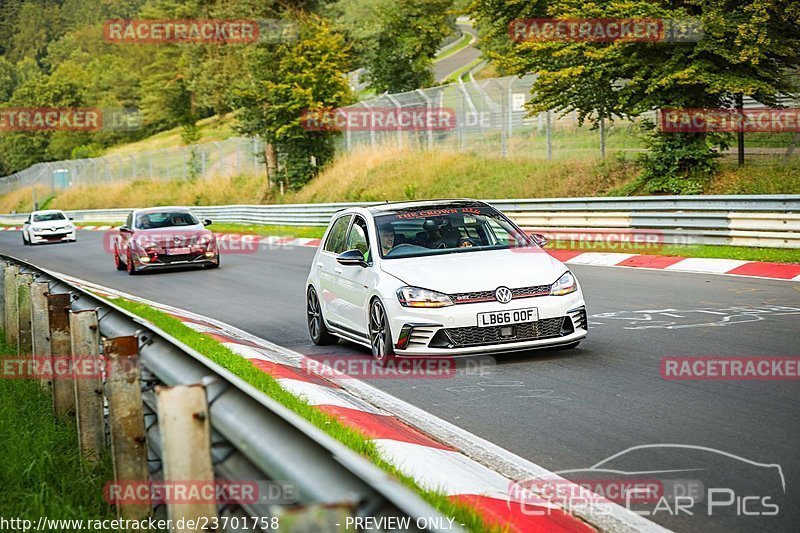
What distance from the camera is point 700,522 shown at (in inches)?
193

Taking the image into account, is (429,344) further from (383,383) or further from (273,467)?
(273,467)

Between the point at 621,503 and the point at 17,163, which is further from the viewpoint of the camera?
the point at 17,163

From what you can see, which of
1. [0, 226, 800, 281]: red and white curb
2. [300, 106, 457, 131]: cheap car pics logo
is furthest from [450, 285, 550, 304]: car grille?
[300, 106, 457, 131]: cheap car pics logo

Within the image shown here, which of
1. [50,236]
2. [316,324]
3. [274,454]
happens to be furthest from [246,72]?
[274,454]

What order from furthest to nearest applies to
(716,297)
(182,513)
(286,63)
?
1. (286,63)
2. (716,297)
3. (182,513)

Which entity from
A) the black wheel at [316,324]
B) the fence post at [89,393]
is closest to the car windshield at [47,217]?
the black wheel at [316,324]

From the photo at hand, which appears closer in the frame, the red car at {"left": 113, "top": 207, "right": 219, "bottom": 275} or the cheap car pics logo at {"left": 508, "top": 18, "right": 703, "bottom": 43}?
the cheap car pics logo at {"left": 508, "top": 18, "right": 703, "bottom": 43}

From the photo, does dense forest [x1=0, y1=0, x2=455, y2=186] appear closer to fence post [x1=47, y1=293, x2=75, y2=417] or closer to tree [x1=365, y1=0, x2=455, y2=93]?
tree [x1=365, y1=0, x2=455, y2=93]

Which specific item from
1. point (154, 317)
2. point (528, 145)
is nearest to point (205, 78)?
point (528, 145)

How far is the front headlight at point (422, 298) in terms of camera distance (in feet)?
30.7

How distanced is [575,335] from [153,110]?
110 metres

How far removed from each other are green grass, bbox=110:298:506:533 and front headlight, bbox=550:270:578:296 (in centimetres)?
257

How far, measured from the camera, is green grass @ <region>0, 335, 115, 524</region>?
16.1ft

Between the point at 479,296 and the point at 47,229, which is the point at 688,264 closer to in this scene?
the point at 479,296
